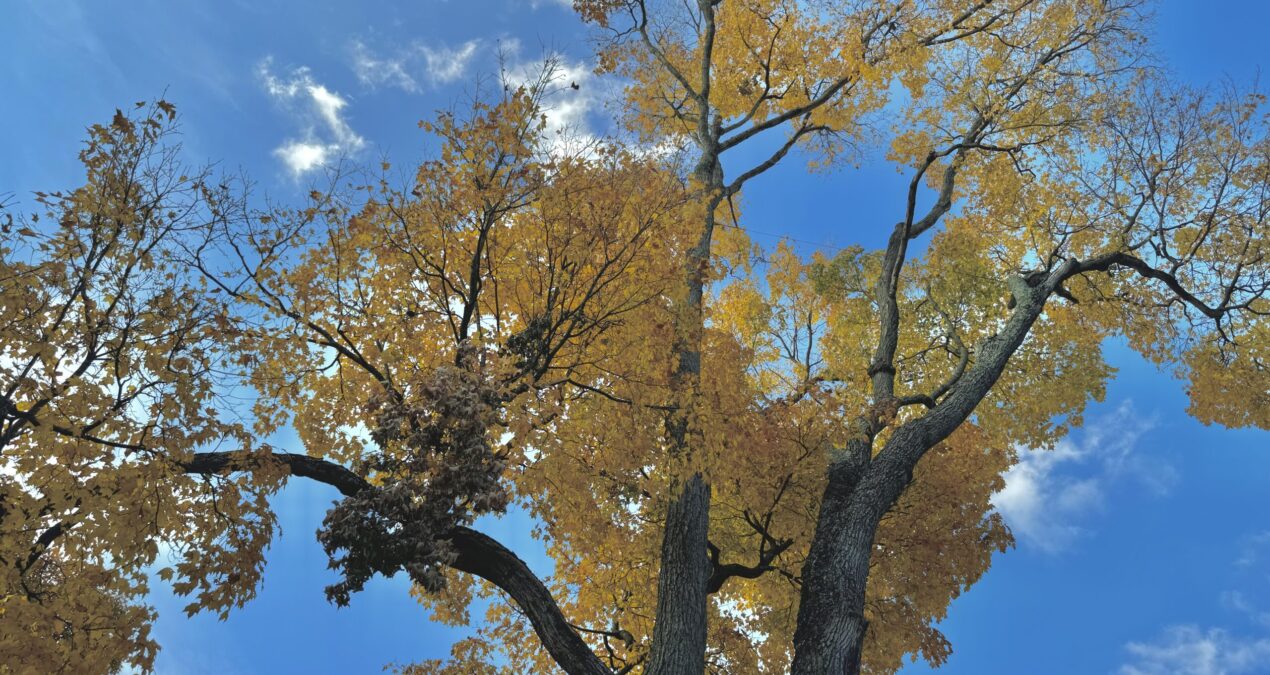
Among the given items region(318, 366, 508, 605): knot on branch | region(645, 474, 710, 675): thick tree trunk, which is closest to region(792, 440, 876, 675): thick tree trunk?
region(645, 474, 710, 675): thick tree trunk

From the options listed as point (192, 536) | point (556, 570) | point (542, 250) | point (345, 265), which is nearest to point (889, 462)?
point (542, 250)

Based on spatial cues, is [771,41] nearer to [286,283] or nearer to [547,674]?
[286,283]

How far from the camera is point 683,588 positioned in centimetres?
805

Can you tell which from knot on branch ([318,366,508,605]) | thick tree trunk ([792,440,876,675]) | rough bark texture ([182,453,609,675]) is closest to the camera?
knot on branch ([318,366,508,605])

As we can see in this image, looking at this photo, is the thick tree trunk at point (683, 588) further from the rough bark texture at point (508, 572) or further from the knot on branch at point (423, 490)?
the knot on branch at point (423, 490)

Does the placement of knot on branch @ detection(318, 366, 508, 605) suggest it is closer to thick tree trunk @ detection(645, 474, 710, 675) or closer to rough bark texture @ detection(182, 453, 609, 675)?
rough bark texture @ detection(182, 453, 609, 675)

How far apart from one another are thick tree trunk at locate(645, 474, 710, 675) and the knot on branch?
265cm

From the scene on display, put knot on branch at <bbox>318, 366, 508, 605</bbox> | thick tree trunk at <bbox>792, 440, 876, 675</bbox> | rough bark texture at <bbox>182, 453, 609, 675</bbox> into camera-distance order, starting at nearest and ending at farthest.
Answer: knot on branch at <bbox>318, 366, 508, 605</bbox>, rough bark texture at <bbox>182, 453, 609, 675</bbox>, thick tree trunk at <bbox>792, 440, 876, 675</bbox>

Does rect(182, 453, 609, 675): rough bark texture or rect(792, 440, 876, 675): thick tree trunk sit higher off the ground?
rect(792, 440, 876, 675): thick tree trunk

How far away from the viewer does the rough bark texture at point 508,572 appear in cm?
687

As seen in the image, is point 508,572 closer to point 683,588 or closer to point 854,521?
point 683,588

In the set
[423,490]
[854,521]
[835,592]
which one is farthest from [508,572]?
[854,521]

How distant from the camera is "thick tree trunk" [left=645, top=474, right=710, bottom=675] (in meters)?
7.58

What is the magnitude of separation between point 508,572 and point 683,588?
2.19 metres
